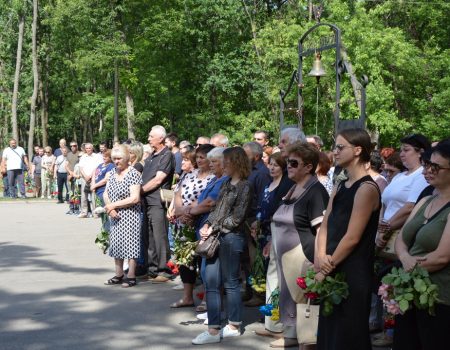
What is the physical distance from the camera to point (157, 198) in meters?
10.0

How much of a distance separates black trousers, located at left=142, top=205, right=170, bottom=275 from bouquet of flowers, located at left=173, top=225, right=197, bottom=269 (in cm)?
211

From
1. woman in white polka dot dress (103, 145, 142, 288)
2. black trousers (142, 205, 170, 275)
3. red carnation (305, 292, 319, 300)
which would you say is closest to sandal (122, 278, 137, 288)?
woman in white polka dot dress (103, 145, 142, 288)

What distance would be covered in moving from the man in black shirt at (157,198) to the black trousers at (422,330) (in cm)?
587

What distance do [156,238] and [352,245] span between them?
224 inches

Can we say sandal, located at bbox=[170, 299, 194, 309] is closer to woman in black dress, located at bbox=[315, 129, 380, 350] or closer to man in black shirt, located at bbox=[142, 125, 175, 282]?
man in black shirt, located at bbox=[142, 125, 175, 282]

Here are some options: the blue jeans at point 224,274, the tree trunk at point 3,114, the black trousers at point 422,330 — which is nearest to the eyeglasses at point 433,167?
the black trousers at point 422,330

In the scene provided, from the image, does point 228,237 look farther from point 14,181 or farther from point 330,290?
point 14,181

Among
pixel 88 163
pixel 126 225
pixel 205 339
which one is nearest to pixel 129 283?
pixel 126 225

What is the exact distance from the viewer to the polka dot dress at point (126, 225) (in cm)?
925

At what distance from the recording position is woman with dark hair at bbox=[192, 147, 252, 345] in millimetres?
6703

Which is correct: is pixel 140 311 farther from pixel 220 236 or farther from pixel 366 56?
pixel 366 56

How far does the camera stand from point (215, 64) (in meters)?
36.9

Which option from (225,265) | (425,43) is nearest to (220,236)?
(225,265)

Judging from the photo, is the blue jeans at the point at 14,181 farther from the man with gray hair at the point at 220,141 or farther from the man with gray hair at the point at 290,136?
the man with gray hair at the point at 290,136
